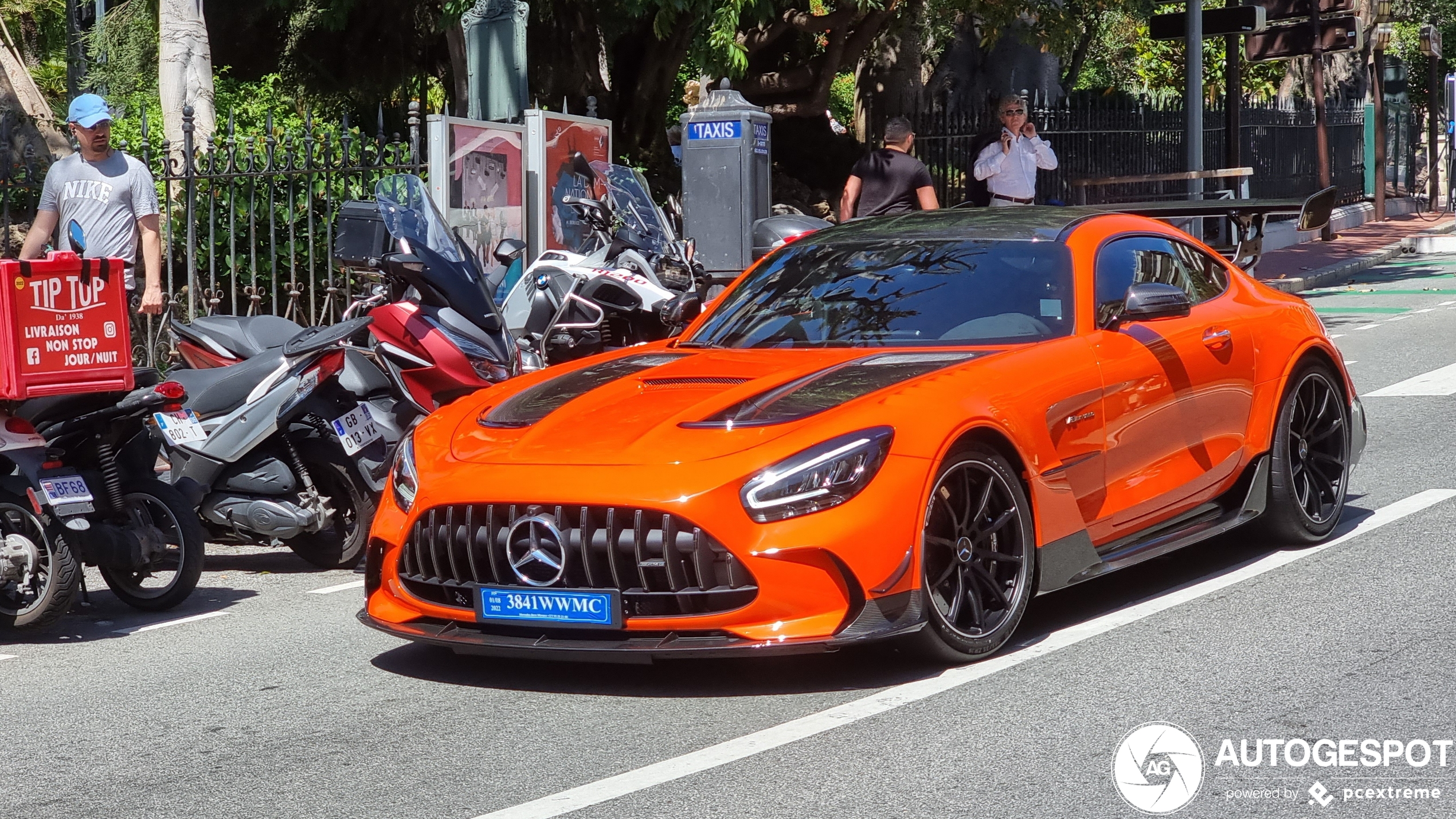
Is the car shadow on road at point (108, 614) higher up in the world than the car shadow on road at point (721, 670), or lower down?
lower down

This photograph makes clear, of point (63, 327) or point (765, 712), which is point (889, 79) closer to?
point (63, 327)

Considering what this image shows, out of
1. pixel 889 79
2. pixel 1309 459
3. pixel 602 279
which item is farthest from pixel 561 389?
pixel 889 79

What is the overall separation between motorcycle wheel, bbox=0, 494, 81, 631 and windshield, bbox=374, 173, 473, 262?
2.36 metres

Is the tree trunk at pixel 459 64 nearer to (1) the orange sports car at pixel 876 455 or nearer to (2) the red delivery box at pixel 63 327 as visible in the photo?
(2) the red delivery box at pixel 63 327

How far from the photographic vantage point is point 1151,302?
20.3ft

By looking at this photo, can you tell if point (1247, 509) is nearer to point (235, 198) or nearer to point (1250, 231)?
point (1250, 231)

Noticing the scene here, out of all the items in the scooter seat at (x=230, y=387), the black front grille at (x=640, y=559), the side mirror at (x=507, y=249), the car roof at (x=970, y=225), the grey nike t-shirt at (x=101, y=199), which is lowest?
the black front grille at (x=640, y=559)

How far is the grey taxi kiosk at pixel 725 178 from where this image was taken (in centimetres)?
1406

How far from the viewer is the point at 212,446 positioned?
24.2 feet

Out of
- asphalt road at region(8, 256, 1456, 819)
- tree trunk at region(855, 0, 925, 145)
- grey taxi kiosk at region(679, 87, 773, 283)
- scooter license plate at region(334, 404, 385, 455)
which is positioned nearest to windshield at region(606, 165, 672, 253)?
grey taxi kiosk at region(679, 87, 773, 283)

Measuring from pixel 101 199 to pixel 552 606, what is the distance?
5.17 metres

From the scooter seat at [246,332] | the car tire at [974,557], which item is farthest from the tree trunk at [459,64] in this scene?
the car tire at [974,557]

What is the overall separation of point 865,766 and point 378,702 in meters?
1.66

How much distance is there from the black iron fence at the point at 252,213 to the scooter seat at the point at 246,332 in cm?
240
